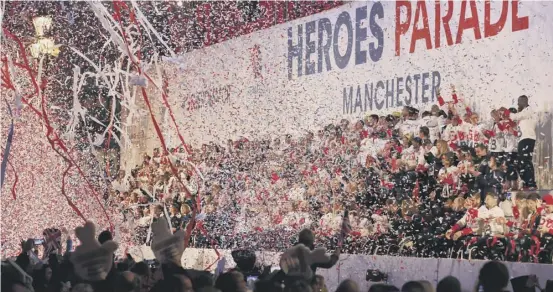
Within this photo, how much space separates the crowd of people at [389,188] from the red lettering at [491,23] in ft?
2.45

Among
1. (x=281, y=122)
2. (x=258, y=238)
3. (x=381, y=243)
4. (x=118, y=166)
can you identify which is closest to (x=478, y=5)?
(x=381, y=243)

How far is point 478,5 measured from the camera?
34.0 ft

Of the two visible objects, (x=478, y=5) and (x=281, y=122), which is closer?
(x=478, y=5)

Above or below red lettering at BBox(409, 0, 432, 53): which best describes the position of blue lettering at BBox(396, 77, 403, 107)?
below

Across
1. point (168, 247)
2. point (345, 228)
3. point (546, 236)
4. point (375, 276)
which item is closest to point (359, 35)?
point (345, 228)

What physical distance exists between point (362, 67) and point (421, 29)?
106 centimetres

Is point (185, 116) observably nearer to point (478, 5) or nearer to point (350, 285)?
point (478, 5)

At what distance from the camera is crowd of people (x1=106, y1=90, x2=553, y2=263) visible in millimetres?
9617

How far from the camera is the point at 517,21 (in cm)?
988

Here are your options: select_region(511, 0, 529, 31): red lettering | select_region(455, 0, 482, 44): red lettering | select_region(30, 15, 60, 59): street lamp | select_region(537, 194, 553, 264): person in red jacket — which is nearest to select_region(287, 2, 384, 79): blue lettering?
select_region(455, 0, 482, 44): red lettering

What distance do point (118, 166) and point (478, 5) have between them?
→ 7.93 metres

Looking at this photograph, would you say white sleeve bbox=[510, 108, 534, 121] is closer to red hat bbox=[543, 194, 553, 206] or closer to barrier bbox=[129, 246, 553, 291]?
red hat bbox=[543, 194, 553, 206]

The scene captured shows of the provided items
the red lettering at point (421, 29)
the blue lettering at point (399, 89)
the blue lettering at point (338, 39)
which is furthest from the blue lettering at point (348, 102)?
the red lettering at point (421, 29)

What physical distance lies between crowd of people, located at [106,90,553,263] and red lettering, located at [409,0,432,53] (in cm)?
67
